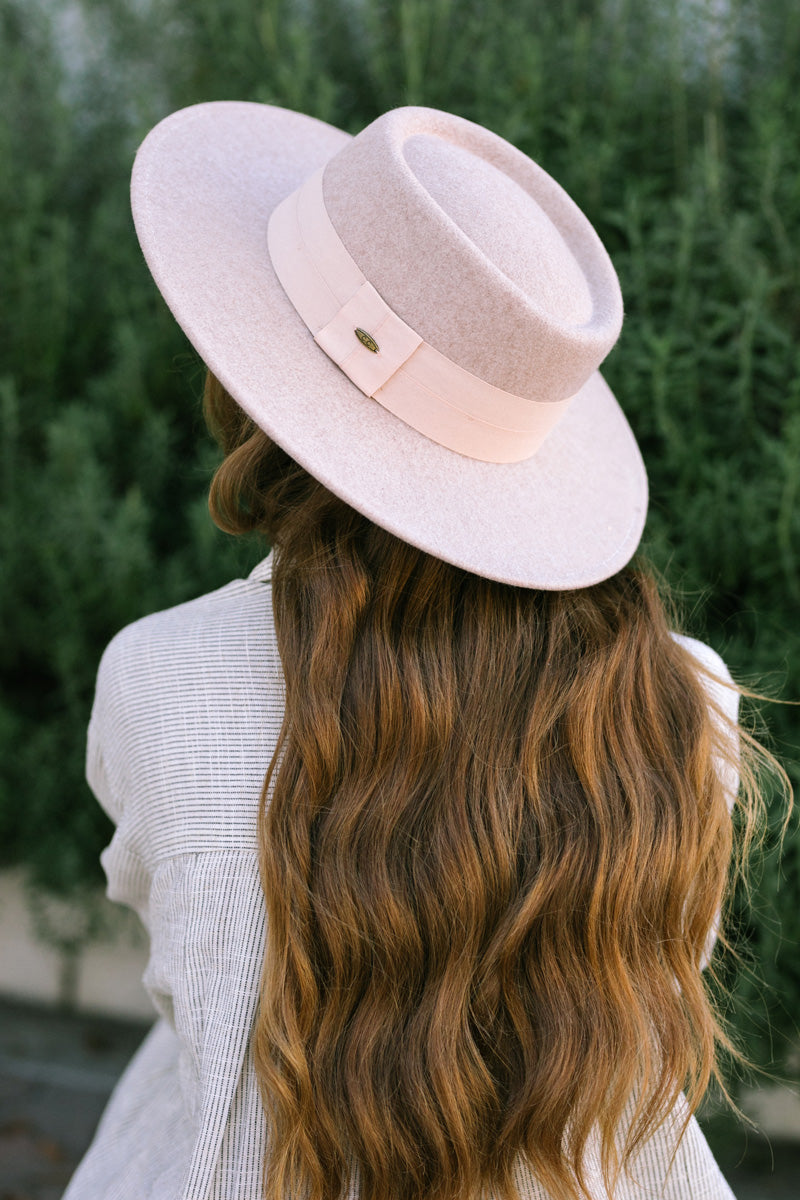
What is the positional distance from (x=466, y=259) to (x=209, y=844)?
0.77 m

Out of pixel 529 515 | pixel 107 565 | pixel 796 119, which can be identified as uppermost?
pixel 796 119

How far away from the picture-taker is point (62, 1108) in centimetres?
281

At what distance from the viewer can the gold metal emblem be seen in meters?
1.15

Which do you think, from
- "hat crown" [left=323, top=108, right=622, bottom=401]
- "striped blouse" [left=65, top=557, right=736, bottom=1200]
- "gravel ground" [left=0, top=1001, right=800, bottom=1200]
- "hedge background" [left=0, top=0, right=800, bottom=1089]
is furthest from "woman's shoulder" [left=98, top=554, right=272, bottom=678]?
"gravel ground" [left=0, top=1001, right=800, bottom=1200]

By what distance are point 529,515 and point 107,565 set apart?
4.72 feet

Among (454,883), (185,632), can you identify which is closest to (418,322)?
(185,632)

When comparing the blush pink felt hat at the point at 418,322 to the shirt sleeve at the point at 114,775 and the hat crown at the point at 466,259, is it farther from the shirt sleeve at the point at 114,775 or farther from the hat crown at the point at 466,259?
the shirt sleeve at the point at 114,775

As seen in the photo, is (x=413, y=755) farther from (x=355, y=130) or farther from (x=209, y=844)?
(x=355, y=130)

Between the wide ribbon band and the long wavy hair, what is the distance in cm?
17

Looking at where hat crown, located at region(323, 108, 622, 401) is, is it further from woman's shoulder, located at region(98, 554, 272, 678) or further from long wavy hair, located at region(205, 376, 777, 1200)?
woman's shoulder, located at region(98, 554, 272, 678)

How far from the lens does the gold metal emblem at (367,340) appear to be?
3.77 ft

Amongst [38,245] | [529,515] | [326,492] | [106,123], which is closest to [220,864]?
[326,492]

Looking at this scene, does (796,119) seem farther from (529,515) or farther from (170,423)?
(170,423)

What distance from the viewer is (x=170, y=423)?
2693 mm
